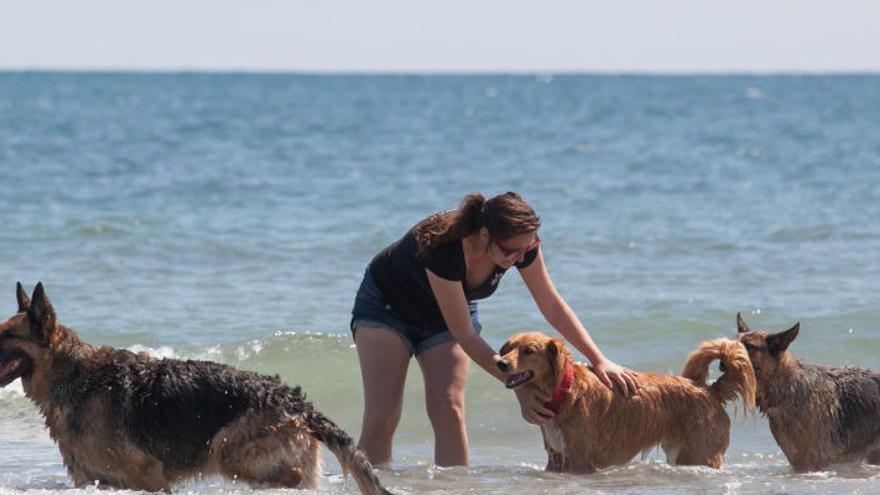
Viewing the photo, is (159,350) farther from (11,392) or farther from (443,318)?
(443,318)

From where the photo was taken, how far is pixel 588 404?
7.23 metres

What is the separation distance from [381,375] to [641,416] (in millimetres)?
1495

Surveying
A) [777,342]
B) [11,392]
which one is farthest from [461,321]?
[11,392]

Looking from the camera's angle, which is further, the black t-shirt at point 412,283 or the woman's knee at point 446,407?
the woman's knee at point 446,407

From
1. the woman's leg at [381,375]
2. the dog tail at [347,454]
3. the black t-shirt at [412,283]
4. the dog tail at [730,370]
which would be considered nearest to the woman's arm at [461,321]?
the black t-shirt at [412,283]

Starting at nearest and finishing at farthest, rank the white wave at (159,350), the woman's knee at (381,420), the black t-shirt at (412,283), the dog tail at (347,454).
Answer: the dog tail at (347,454), the black t-shirt at (412,283), the woman's knee at (381,420), the white wave at (159,350)

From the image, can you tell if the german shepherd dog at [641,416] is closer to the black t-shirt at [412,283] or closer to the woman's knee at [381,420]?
the black t-shirt at [412,283]

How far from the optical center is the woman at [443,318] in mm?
6938

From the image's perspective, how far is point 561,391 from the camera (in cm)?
715

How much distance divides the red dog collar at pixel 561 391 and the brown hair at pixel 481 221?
0.92 meters

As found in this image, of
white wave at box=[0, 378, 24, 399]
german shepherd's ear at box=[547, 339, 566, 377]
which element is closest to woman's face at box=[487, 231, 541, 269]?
german shepherd's ear at box=[547, 339, 566, 377]

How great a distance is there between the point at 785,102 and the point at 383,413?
215 ft

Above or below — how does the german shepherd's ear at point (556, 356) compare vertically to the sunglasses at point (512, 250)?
below

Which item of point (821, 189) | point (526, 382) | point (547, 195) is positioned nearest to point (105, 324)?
point (526, 382)
